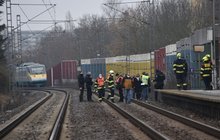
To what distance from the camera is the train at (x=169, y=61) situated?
30.1m

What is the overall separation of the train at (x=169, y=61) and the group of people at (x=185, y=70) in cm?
89

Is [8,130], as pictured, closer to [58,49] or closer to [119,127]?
[119,127]

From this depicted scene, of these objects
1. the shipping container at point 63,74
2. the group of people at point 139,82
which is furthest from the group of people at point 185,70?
the shipping container at point 63,74

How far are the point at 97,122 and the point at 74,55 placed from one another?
92.6 m

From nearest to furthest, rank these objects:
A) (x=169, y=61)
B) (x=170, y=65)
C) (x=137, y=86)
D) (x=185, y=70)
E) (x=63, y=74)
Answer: (x=185, y=70) < (x=137, y=86) < (x=170, y=65) < (x=169, y=61) < (x=63, y=74)

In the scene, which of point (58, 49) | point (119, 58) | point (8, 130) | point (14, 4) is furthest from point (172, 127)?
point (58, 49)

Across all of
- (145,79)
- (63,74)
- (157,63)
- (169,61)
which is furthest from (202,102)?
(63,74)

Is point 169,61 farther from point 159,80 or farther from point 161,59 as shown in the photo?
point 159,80

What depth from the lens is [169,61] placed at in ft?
130

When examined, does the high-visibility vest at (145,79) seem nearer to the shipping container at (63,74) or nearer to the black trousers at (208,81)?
the black trousers at (208,81)

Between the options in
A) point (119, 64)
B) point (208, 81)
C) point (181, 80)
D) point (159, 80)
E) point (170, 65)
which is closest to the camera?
point (208, 81)

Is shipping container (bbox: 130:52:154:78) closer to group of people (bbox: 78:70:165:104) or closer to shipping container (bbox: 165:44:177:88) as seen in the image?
shipping container (bbox: 165:44:177:88)

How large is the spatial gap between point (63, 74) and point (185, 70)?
5603cm

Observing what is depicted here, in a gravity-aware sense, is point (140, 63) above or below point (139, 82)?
above
